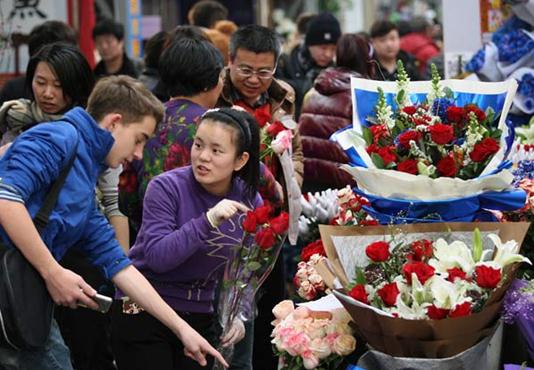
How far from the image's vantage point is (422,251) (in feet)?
11.6

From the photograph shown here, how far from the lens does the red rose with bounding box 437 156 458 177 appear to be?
3.68 m

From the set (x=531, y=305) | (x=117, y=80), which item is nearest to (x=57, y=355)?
(x=117, y=80)

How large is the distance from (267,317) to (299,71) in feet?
14.0

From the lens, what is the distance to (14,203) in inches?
142

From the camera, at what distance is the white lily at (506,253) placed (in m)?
3.45

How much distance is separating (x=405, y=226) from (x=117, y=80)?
1.31 m

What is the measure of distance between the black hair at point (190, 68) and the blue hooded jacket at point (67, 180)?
1230 mm

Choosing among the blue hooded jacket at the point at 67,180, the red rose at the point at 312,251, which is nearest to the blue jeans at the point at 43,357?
the blue hooded jacket at the point at 67,180

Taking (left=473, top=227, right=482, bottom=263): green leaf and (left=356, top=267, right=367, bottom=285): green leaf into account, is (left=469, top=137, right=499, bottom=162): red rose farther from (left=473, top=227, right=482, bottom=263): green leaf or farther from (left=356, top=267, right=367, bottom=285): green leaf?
(left=356, top=267, right=367, bottom=285): green leaf

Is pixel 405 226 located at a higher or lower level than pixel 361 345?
higher

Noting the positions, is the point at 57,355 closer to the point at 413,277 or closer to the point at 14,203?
the point at 14,203

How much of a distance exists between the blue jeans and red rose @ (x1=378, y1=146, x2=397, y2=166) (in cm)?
136

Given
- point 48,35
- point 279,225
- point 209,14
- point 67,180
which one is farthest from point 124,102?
point 209,14

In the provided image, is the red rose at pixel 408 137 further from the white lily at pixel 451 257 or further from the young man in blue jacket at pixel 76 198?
the young man in blue jacket at pixel 76 198
